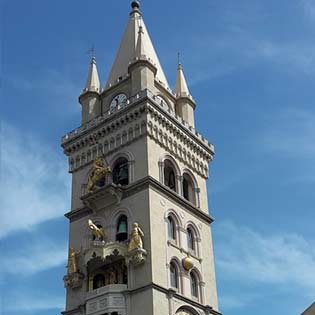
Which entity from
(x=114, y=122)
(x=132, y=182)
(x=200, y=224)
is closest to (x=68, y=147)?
(x=114, y=122)

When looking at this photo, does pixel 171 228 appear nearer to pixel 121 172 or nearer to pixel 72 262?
pixel 121 172

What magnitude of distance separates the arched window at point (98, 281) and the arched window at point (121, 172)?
720 cm

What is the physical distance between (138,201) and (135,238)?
11.0 ft

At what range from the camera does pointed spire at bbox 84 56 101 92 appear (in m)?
57.4

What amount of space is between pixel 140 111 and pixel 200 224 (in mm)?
9942

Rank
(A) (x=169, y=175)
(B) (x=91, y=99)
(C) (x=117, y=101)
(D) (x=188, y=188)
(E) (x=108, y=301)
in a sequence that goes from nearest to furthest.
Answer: (E) (x=108, y=301) → (A) (x=169, y=175) → (D) (x=188, y=188) → (C) (x=117, y=101) → (B) (x=91, y=99)

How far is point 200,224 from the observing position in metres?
51.7

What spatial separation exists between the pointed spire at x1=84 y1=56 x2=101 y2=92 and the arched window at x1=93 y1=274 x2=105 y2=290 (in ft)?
57.3

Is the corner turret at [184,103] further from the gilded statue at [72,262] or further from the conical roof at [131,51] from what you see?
the gilded statue at [72,262]

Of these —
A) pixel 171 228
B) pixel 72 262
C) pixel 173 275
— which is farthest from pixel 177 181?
pixel 72 262

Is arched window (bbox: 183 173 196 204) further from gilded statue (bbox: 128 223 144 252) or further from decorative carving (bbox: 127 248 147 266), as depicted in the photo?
decorative carving (bbox: 127 248 147 266)

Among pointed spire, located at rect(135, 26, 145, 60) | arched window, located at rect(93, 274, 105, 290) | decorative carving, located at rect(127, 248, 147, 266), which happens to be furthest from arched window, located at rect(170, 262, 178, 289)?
pointed spire, located at rect(135, 26, 145, 60)

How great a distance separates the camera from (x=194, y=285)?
4825 cm

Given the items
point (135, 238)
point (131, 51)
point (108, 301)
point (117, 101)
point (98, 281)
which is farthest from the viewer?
point (131, 51)
